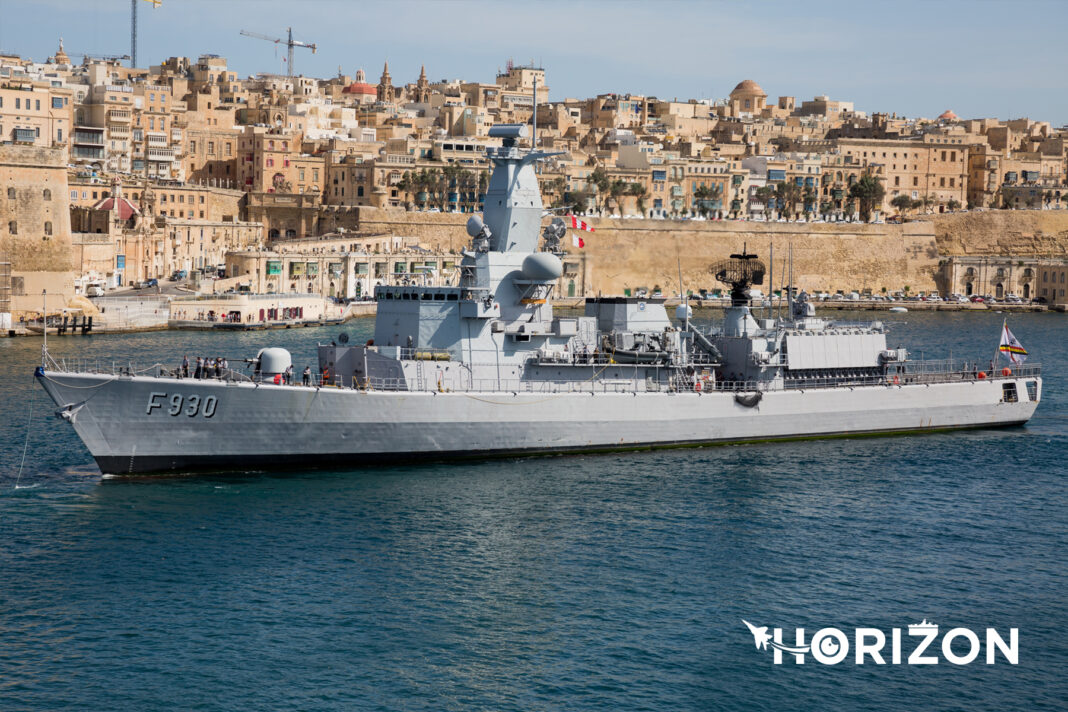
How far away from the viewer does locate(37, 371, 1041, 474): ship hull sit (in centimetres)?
2588

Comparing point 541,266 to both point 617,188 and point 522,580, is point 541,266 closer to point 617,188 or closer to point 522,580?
point 522,580

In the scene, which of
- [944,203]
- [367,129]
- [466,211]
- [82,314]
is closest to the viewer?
[82,314]

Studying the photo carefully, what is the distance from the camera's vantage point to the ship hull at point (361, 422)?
25.9 meters

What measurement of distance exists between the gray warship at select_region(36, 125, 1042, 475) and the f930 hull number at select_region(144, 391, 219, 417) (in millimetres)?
32

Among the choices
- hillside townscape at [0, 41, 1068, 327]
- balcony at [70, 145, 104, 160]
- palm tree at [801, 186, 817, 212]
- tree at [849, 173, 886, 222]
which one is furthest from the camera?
tree at [849, 173, 886, 222]

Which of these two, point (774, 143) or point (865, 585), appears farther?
point (774, 143)

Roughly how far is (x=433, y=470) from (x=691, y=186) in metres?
87.3

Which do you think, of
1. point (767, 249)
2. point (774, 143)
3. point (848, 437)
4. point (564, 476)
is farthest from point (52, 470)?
point (774, 143)

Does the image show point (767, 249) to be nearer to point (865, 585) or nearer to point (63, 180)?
point (63, 180)

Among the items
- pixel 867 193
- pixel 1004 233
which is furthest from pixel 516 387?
pixel 1004 233

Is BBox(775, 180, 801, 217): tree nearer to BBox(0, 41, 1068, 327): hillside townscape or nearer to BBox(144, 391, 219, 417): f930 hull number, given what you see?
BBox(0, 41, 1068, 327): hillside townscape

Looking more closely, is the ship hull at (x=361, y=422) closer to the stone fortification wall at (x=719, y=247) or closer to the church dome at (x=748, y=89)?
the stone fortification wall at (x=719, y=247)

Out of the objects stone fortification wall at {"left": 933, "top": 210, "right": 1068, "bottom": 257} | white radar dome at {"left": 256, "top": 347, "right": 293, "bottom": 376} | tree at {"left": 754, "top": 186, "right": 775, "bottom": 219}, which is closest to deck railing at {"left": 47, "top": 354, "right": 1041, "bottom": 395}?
white radar dome at {"left": 256, "top": 347, "right": 293, "bottom": 376}

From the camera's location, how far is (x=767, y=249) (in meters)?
103
